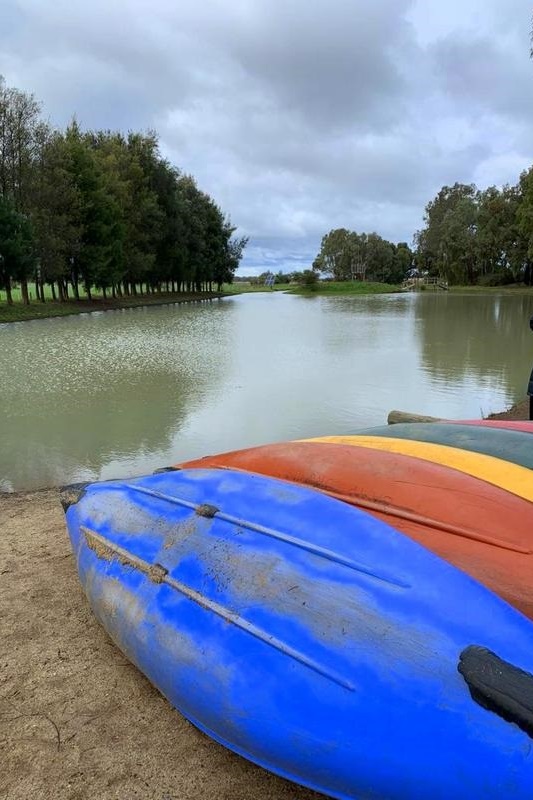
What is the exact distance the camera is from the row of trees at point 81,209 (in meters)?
32.1

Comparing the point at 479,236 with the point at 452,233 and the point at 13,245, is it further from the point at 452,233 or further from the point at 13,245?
the point at 13,245

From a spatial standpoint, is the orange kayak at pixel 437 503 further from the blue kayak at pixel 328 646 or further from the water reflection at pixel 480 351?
the water reflection at pixel 480 351

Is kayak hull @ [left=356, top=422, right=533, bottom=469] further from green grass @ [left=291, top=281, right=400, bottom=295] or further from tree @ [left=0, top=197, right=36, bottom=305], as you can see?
green grass @ [left=291, top=281, right=400, bottom=295]

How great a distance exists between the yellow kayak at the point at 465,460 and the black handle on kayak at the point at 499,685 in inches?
38.9

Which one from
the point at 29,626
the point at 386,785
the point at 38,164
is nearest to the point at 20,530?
the point at 29,626

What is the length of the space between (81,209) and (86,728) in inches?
1457

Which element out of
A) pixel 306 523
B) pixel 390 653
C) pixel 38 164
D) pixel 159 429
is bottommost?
pixel 159 429

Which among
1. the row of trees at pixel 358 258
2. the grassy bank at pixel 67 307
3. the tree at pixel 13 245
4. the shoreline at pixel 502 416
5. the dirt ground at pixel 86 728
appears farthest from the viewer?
the row of trees at pixel 358 258

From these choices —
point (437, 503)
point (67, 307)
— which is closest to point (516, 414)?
point (437, 503)

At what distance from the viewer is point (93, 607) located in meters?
3.23

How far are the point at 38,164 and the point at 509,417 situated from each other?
107ft

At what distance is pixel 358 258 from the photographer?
344 ft

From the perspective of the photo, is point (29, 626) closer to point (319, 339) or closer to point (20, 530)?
point (20, 530)

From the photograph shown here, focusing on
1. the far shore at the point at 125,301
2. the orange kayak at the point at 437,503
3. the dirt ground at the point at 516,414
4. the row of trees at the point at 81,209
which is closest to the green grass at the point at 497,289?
the far shore at the point at 125,301
